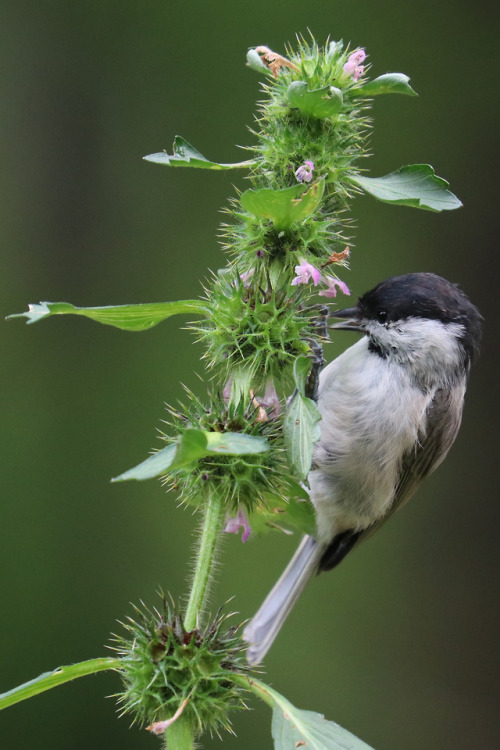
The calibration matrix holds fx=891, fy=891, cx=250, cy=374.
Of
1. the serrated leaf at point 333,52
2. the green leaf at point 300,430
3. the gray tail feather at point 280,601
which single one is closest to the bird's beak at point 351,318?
the gray tail feather at point 280,601

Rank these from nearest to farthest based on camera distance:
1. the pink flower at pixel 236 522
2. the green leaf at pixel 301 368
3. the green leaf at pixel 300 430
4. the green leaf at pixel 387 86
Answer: the green leaf at pixel 300 430 < the green leaf at pixel 301 368 < the green leaf at pixel 387 86 < the pink flower at pixel 236 522

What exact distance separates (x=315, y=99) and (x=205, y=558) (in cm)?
72

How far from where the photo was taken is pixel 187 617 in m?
1.34

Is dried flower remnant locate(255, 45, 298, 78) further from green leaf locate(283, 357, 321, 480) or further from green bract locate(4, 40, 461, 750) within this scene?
green leaf locate(283, 357, 321, 480)

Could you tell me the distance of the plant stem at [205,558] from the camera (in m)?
1.34

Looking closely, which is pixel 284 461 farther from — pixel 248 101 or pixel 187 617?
pixel 248 101

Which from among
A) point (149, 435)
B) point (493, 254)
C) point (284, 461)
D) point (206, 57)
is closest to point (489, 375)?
point (493, 254)

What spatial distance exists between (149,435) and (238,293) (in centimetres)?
309

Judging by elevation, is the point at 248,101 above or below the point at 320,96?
above

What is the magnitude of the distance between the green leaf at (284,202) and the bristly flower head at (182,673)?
621mm

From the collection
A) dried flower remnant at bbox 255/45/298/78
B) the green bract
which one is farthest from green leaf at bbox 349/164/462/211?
dried flower remnant at bbox 255/45/298/78

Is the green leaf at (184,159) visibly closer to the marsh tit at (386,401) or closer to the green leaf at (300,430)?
the green leaf at (300,430)

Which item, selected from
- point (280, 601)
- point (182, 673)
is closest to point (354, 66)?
point (182, 673)

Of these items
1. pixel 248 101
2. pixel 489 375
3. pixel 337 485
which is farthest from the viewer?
pixel 489 375
